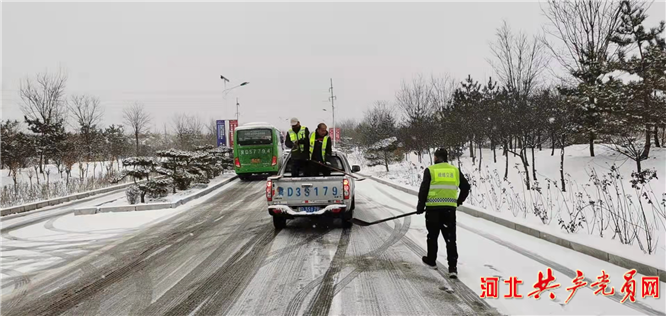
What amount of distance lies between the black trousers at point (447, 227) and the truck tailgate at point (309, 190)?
2.66m

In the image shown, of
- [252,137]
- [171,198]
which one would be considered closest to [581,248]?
[171,198]

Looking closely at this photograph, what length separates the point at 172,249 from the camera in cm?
648

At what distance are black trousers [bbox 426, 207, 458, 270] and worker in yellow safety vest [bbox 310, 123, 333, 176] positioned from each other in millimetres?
3661

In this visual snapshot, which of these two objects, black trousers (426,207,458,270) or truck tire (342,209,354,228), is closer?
black trousers (426,207,458,270)

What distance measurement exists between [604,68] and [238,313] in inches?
726

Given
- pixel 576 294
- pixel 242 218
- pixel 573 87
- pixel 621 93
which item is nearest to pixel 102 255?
pixel 242 218

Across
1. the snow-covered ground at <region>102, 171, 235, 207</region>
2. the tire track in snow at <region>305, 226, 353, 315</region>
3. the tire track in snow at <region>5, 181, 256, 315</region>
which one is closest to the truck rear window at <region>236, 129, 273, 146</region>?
the snow-covered ground at <region>102, 171, 235, 207</region>

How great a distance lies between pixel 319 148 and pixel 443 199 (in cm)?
395

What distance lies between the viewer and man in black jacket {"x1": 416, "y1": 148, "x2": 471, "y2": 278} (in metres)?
4.67

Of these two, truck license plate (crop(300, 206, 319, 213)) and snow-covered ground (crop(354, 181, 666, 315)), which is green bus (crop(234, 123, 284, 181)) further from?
snow-covered ground (crop(354, 181, 666, 315))

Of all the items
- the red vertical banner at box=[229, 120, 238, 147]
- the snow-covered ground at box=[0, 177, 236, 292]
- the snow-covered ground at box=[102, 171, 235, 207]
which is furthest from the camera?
the red vertical banner at box=[229, 120, 238, 147]

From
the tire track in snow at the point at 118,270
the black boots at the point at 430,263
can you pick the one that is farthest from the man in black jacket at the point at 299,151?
the black boots at the point at 430,263

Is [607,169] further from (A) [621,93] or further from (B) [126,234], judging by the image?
(B) [126,234]

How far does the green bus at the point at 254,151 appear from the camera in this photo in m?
20.5
